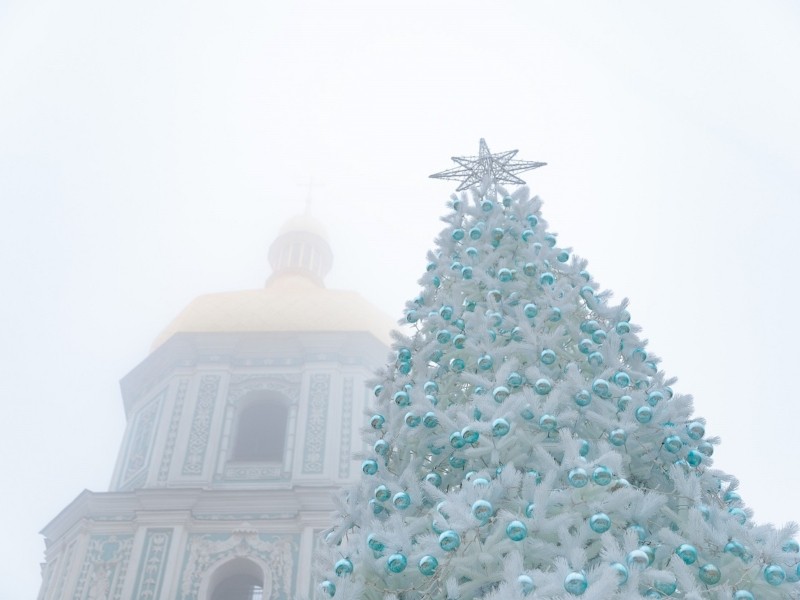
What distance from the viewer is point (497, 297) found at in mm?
5051

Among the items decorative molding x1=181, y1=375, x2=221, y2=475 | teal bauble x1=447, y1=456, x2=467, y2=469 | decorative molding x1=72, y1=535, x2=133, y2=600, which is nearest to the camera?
teal bauble x1=447, y1=456, x2=467, y2=469

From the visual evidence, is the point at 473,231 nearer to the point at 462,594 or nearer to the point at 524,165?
the point at 524,165

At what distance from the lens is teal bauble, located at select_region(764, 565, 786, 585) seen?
334 cm

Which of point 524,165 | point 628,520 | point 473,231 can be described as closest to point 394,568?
point 628,520

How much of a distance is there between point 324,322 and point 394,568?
44.3 feet

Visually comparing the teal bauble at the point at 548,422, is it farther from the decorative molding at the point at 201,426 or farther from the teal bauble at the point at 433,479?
the decorative molding at the point at 201,426

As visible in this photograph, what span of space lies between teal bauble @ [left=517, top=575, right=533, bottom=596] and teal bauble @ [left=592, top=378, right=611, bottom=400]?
1299 mm

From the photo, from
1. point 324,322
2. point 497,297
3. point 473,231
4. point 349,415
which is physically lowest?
point 497,297

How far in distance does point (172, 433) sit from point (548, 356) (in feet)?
39.4

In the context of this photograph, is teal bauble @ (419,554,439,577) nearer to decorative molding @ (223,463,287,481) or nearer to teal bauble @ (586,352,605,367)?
teal bauble @ (586,352,605,367)

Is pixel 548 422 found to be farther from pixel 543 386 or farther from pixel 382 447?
pixel 382 447

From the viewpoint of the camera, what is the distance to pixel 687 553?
3414mm

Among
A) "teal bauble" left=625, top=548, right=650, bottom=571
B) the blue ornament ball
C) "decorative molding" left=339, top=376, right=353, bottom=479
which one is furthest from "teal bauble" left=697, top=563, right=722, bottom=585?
"decorative molding" left=339, top=376, right=353, bottom=479

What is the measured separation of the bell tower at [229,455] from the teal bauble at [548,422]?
314 inches
